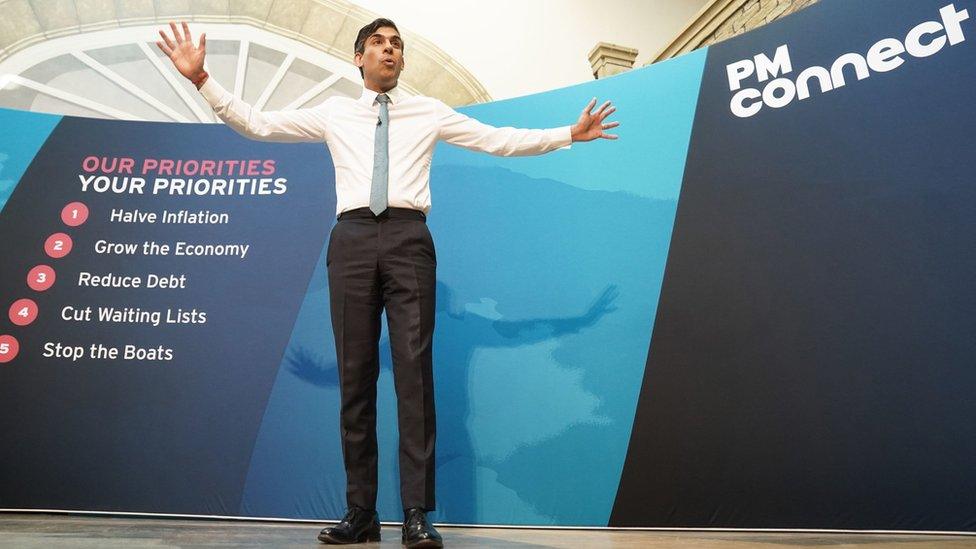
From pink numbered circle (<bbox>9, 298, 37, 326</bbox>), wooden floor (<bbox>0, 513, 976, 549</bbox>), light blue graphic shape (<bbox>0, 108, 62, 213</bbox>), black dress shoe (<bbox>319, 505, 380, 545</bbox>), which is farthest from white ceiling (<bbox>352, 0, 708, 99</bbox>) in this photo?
black dress shoe (<bbox>319, 505, 380, 545</bbox>)

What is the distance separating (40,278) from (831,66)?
3334 millimetres

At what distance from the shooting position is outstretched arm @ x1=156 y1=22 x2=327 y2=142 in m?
1.95

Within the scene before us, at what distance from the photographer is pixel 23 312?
292 cm

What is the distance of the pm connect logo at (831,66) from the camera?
2.24 m

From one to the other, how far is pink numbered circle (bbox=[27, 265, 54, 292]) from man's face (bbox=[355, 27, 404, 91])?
6.14 feet

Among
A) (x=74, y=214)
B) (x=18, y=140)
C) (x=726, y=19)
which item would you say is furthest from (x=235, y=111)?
(x=726, y=19)

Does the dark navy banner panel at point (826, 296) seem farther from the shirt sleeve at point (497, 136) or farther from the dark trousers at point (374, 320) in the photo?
the dark trousers at point (374, 320)

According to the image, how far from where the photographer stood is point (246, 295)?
9.66 ft

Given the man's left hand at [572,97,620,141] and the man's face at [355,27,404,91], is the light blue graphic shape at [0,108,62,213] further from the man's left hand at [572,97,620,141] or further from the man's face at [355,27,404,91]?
the man's left hand at [572,97,620,141]

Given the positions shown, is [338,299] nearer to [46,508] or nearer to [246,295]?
[246,295]

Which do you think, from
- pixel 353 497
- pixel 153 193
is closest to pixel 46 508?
pixel 153 193

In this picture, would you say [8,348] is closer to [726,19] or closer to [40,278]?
[40,278]

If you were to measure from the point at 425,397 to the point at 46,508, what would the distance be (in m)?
1.83

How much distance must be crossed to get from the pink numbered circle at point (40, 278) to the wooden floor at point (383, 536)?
3.35 ft
